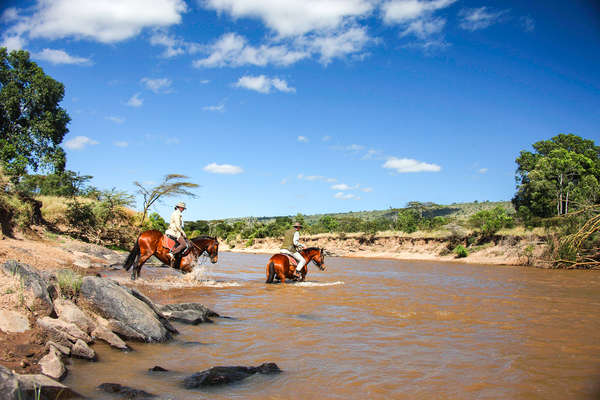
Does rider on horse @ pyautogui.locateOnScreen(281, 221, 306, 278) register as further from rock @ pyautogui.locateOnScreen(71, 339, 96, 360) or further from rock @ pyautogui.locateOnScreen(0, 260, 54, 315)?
rock @ pyautogui.locateOnScreen(71, 339, 96, 360)

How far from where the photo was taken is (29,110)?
86.8 feet

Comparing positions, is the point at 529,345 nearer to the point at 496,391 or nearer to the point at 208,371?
the point at 496,391

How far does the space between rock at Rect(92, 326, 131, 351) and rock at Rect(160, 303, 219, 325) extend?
5.92ft

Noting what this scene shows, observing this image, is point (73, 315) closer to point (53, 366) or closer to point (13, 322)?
point (13, 322)

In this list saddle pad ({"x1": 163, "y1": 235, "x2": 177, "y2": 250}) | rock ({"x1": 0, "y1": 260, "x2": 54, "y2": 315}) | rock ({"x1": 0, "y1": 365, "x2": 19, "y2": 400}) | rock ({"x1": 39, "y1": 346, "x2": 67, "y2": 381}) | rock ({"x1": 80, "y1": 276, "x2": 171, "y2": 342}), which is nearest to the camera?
rock ({"x1": 0, "y1": 365, "x2": 19, "y2": 400})

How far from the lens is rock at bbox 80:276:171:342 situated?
211 inches

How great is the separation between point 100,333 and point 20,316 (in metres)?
0.95

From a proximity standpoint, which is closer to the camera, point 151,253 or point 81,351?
point 81,351

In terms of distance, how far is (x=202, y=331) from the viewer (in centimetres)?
637

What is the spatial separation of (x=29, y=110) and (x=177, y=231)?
22.1m

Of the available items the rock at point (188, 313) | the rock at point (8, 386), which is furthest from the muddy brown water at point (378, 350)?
the rock at point (8, 386)

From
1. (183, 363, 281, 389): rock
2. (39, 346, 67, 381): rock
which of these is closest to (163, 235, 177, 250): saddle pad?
(39, 346, 67, 381): rock

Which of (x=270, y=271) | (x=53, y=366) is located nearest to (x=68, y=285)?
(x=53, y=366)

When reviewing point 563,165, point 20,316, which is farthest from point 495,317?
point 563,165
